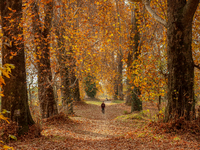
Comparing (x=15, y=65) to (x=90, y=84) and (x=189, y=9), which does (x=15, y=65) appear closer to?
(x=189, y=9)

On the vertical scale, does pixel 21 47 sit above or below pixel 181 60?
above

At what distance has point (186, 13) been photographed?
6.85 m

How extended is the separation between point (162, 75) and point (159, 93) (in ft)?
3.08

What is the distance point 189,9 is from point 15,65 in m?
6.83

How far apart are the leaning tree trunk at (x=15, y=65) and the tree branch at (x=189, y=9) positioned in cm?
619

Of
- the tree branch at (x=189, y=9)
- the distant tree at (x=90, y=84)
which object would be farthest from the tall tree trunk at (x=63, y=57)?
the distant tree at (x=90, y=84)

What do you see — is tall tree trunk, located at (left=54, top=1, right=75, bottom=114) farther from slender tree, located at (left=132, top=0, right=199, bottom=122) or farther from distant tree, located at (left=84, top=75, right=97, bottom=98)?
distant tree, located at (left=84, top=75, right=97, bottom=98)

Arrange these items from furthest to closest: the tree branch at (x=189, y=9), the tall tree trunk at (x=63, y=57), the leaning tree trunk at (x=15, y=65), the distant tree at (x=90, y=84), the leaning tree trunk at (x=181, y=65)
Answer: the distant tree at (x=90, y=84) → the tall tree trunk at (x=63, y=57) → the leaning tree trunk at (x=181, y=65) → the leaning tree trunk at (x=15, y=65) → the tree branch at (x=189, y=9)

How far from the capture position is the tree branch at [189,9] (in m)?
6.65

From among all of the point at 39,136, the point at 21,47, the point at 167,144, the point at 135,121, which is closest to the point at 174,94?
the point at 167,144

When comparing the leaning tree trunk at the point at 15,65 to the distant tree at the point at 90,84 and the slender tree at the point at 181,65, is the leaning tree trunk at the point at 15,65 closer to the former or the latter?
the slender tree at the point at 181,65

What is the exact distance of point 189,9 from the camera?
266 inches

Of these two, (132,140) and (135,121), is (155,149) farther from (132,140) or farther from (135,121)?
(135,121)

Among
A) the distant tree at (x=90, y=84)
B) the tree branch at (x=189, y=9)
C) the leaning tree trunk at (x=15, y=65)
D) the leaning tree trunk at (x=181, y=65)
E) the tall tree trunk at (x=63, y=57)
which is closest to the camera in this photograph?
the tree branch at (x=189, y=9)
